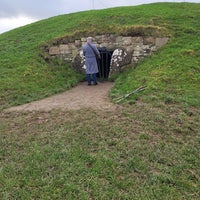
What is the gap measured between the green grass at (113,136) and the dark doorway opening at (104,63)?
38.9 inches

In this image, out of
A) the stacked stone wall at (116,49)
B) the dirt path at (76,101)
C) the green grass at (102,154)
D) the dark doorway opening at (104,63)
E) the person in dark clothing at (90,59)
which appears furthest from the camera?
the dark doorway opening at (104,63)

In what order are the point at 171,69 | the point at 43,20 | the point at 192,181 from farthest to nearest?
the point at 43,20 → the point at 171,69 → the point at 192,181

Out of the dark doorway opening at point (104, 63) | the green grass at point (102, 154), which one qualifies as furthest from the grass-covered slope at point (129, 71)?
the green grass at point (102, 154)

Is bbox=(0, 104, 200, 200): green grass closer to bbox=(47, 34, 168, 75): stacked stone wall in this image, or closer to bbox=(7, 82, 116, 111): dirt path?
bbox=(7, 82, 116, 111): dirt path

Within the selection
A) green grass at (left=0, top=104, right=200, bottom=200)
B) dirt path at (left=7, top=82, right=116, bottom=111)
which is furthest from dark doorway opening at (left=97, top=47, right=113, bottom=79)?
green grass at (left=0, top=104, right=200, bottom=200)

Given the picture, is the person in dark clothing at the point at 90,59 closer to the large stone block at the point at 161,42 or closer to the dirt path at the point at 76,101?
the dirt path at the point at 76,101

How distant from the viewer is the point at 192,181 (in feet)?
15.1

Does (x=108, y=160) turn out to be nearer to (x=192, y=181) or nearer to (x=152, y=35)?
(x=192, y=181)

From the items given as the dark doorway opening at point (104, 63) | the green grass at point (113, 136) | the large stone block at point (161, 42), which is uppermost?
the large stone block at point (161, 42)

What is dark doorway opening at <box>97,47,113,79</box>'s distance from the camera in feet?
37.3

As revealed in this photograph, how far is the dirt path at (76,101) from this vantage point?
7.56m

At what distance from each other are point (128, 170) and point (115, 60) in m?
6.26

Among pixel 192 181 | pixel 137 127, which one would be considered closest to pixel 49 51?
pixel 137 127

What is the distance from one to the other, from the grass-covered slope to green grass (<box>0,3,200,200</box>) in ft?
0.10
